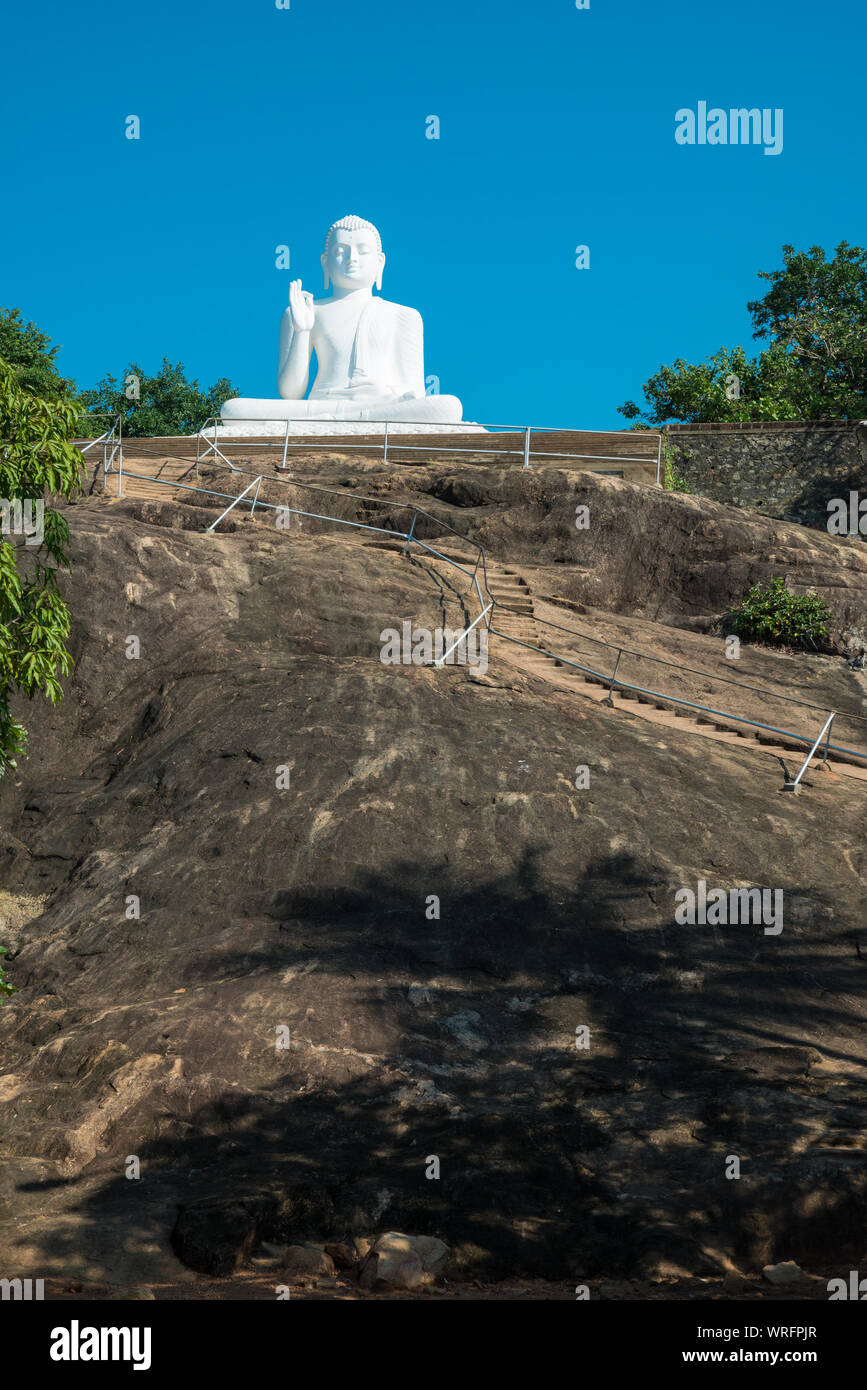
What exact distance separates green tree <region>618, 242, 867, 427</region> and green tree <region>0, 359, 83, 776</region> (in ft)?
86.0

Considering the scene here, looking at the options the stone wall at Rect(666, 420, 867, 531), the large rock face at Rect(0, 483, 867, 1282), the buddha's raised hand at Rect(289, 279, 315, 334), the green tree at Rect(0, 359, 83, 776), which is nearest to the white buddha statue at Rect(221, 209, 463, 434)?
the buddha's raised hand at Rect(289, 279, 315, 334)

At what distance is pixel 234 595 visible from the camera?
61.5 feet

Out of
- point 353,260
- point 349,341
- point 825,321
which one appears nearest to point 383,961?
point 349,341

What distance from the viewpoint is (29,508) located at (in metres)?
10.3

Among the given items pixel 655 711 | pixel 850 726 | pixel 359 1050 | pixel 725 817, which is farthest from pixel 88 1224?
pixel 850 726

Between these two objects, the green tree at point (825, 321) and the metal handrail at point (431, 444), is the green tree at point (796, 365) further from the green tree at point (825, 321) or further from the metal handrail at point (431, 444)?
the metal handrail at point (431, 444)

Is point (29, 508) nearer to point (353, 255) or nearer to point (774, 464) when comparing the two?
point (774, 464)

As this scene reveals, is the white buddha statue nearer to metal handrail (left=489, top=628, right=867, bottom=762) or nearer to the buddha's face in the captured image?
the buddha's face

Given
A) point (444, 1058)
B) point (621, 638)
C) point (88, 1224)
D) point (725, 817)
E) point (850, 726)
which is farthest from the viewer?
point (621, 638)

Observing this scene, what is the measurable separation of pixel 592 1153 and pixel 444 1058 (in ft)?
5.44

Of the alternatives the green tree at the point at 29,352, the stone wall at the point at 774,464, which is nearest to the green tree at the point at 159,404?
the green tree at the point at 29,352

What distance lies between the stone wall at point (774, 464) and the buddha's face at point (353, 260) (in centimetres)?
967

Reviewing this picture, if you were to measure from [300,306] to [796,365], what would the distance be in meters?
14.3

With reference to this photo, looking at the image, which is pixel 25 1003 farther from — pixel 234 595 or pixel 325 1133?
pixel 234 595
